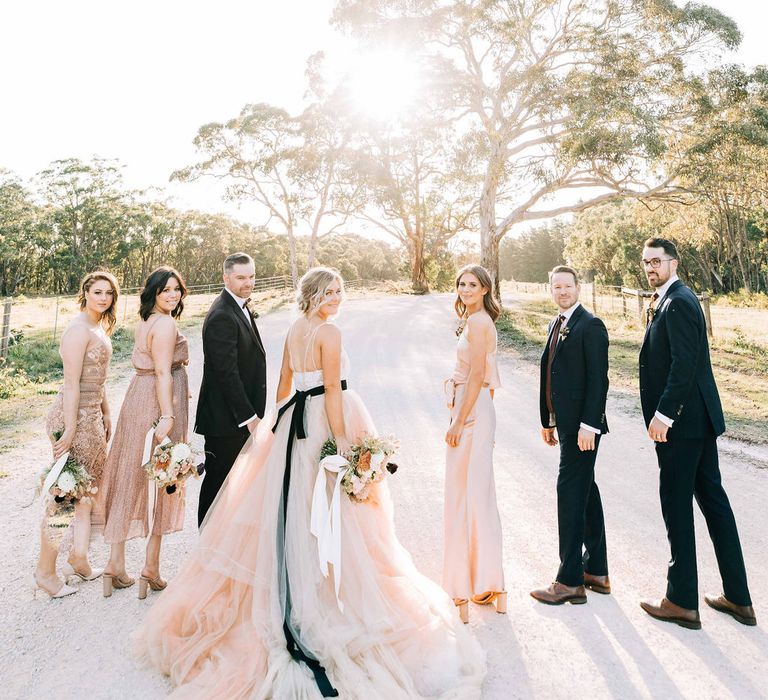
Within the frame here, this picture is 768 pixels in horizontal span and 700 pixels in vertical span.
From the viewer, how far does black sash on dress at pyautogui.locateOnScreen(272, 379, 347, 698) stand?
2.49 meters

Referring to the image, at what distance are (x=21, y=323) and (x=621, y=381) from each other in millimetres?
17846

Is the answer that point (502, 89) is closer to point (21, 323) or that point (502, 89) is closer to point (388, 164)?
point (388, 164)

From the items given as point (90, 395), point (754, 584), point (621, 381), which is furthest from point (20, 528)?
point (621, 381)

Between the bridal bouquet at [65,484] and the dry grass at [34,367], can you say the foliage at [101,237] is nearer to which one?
the dry grass at [34,367]

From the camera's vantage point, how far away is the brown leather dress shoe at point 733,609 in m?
3.10

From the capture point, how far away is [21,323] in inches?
677

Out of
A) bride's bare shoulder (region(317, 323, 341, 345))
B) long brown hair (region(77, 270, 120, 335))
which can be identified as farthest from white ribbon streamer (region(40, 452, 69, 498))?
bride's bare shoulder (region(317, 323, 341, 345))

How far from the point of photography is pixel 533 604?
11.0 ft

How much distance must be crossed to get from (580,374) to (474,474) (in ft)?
3.18

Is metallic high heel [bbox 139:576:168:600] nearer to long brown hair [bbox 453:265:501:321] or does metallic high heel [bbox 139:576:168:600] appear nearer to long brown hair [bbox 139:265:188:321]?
long brown hair [bbox 139:265:188:321]

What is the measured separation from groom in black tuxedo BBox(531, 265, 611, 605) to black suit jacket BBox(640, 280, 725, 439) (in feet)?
1.15

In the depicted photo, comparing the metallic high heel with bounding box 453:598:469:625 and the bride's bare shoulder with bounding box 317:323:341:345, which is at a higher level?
the bride's bare shoulder with bounding box 317:323:341:345

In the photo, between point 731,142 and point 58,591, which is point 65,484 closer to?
point 58,591

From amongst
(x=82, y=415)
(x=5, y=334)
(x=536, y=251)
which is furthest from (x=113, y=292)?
(x=536, y=251)
